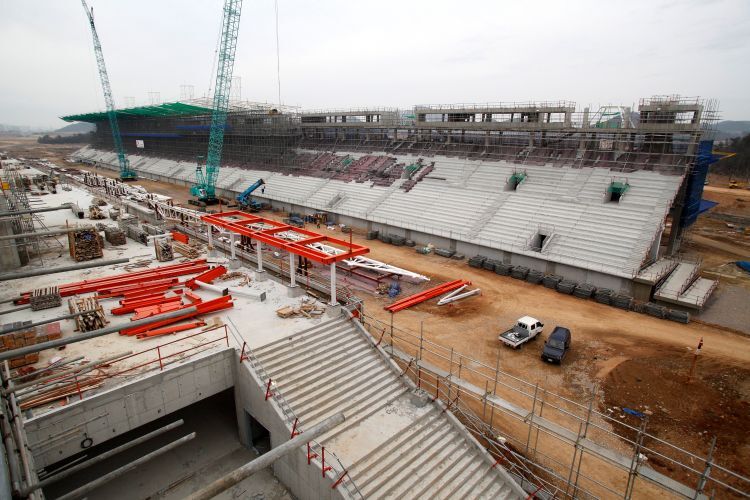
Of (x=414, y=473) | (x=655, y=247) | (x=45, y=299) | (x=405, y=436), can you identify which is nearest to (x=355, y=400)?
(x=405, y=436)

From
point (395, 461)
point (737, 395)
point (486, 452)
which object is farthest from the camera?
point (737, 395)

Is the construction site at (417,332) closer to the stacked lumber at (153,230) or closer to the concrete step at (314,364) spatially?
the concrete step at (314,364)

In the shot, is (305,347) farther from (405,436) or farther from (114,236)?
(114,236)

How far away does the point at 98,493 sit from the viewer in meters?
12.5

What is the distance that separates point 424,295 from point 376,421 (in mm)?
12055

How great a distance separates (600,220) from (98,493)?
104ft

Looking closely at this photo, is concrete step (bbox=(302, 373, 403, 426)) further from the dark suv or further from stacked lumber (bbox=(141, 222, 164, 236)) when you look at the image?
stacked lumber (bbox=(141, 222, 164, 236))

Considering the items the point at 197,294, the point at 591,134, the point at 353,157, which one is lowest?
the point at 197,294

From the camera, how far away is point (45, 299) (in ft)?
56.0

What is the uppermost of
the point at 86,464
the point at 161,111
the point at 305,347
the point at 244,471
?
the point at 161,111

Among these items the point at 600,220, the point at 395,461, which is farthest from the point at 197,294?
the point at 600,220

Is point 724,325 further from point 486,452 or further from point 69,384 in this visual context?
point 69,384

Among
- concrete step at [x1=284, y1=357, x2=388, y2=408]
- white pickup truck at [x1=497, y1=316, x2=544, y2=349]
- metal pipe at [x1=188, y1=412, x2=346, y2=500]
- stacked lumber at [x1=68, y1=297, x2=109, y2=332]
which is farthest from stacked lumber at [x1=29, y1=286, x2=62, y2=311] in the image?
white pickup truck at [x1=497, y1=316, x2=544, y2=349]

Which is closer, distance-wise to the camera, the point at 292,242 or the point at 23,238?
the point at 292,242
